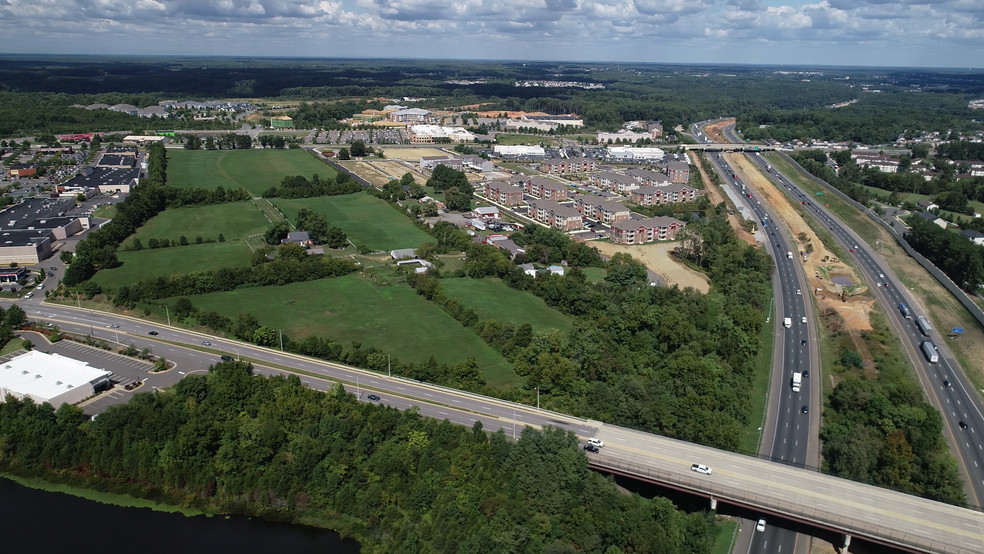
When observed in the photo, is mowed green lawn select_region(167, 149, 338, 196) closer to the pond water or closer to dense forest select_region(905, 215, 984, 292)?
the pond water

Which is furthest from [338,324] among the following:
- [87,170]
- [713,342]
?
[87,170]

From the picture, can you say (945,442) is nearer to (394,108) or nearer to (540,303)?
(540,303)

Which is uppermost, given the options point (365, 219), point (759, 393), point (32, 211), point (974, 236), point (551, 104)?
point (551, 104)

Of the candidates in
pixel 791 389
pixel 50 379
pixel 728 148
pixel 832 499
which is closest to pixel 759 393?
pixel 791 389

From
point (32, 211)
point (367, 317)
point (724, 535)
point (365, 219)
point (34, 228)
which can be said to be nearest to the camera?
point (724, 535)

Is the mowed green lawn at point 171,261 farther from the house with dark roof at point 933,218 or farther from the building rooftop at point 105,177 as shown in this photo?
the house with dark roof at point 933,218

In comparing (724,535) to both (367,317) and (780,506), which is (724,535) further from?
(367,317)

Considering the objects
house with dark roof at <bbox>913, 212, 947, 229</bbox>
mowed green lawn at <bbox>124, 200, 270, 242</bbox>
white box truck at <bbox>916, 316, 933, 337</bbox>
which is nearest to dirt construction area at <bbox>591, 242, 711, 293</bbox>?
white box truck at <bbox>916, 316, 933, 337</bbox>
